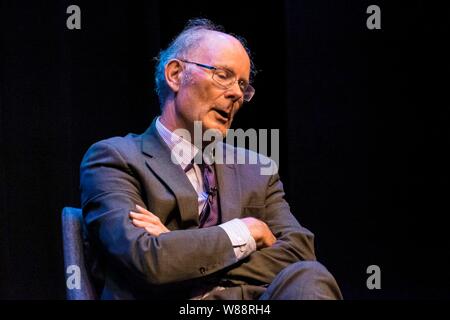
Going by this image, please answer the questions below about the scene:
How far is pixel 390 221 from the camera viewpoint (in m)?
3.42

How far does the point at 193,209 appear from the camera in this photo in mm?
2014

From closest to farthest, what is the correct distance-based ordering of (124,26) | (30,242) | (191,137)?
(191,137)
(30,242)
(124,26)

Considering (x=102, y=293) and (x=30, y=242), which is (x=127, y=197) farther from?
(x=30, y=242)

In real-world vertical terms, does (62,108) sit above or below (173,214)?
above

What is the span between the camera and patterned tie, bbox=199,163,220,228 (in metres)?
2.07

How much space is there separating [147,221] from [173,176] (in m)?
0.23

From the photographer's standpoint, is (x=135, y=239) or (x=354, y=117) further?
(x=354, y=117)

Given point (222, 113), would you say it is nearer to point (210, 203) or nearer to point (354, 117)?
point (210, 203)

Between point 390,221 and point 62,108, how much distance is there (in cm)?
178

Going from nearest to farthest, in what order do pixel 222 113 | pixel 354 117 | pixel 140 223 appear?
pixel 140 223, pixel 222 113, pixel 354 117

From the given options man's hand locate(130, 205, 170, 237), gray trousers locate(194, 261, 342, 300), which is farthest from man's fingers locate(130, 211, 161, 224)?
gray trousers locate(194, 261, 342, 300)

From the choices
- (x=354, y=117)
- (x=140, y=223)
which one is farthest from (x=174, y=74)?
(x=354, y=117)

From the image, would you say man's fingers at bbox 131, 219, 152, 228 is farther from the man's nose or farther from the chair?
the man's nose
